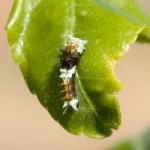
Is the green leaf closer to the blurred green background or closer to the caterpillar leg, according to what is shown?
A: the caterpillar leg

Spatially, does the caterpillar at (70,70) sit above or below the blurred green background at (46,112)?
above

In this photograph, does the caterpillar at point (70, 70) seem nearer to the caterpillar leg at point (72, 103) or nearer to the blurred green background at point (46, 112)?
the caterpillar leg at point (72, 103)

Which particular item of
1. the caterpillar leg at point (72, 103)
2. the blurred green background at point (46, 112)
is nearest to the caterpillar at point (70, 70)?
the caterpillar leg at point (72, 103)

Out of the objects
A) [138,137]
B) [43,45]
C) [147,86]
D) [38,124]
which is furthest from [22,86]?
[43,45]

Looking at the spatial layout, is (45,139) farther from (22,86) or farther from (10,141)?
(22,86)

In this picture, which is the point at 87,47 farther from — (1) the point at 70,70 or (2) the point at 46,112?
(2) the point at 46,112

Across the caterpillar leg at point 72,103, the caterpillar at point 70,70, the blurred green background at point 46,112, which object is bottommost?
the blurred green background at point 46,112
